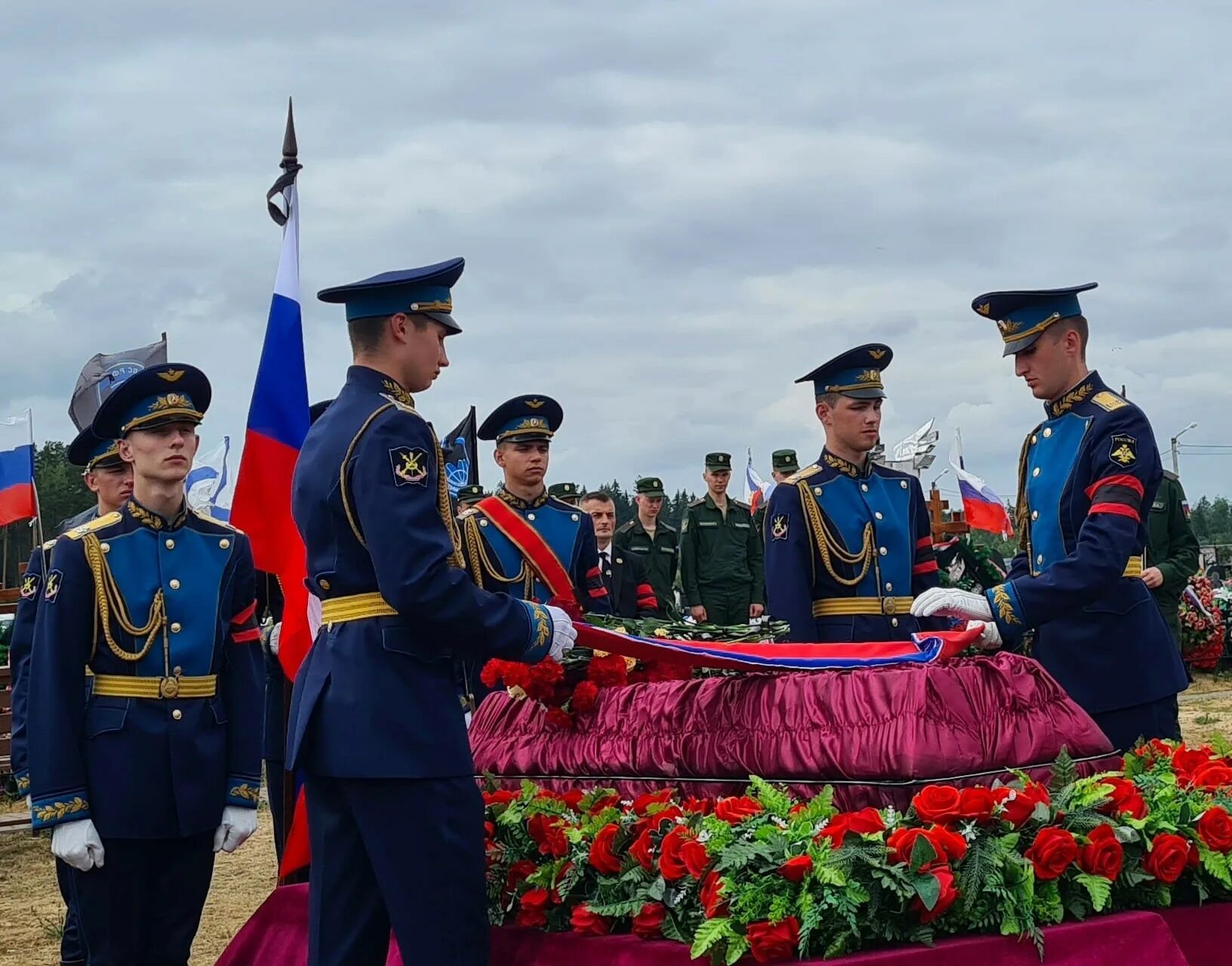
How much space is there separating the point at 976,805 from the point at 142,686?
7.89 ft

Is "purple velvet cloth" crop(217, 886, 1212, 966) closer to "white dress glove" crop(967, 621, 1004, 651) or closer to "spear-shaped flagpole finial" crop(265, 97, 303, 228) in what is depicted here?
"white dress glove" crop(967, 621, 1004, 651)

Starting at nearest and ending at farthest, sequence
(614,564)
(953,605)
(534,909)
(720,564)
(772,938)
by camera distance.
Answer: (772,938)
(534,909)
(953,605)
(614,564)
(720,564)

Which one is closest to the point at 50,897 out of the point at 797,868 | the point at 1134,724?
the point at 1134,724

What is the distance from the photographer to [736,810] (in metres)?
3.71

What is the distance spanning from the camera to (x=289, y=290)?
20.3ft

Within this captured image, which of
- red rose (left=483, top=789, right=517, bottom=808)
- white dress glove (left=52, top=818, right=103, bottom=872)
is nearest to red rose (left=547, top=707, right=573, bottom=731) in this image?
red rose (left=483, top=789, right=517, bottom=808)

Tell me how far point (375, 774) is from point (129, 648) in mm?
1290

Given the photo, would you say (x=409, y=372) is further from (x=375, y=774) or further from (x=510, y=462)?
(x=510, y=462)

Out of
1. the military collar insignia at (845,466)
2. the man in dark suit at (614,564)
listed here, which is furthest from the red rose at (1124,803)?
the man in dark suit at (614,564)

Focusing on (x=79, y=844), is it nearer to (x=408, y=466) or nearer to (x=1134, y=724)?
(x=408, y=466)

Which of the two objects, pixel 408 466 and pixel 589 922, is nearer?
pixel 408 466

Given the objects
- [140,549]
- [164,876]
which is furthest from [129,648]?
[164,876]

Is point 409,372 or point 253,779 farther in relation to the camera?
point 253,779

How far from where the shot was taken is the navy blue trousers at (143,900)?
4.24 m
